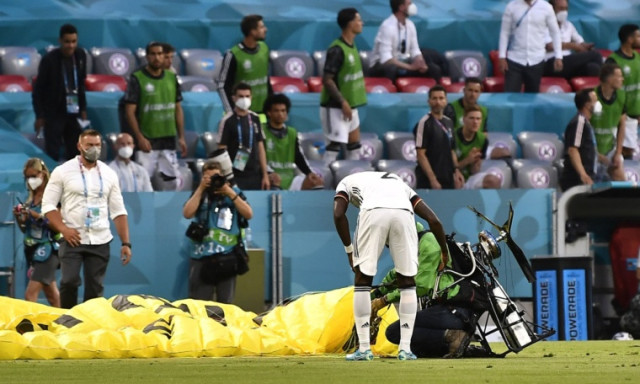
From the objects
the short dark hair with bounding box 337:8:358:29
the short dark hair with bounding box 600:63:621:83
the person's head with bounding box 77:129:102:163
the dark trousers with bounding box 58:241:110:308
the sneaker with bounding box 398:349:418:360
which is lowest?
the sneaker with bounding box 398:349:418:360

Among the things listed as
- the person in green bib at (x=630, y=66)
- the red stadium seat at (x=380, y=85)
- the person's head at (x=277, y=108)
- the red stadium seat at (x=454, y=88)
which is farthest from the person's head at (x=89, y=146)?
the red stadium seat at (x=454, y=88)

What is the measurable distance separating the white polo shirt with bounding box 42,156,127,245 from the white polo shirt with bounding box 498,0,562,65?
29.2ft

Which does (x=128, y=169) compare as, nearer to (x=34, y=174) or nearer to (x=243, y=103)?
Answer: (x=243, y=103)

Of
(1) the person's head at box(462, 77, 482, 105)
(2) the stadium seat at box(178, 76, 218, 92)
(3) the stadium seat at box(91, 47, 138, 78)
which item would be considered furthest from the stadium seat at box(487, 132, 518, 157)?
(3) the stadium seat at box(91, 47, 138, 78)

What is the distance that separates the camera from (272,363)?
11.6 meters

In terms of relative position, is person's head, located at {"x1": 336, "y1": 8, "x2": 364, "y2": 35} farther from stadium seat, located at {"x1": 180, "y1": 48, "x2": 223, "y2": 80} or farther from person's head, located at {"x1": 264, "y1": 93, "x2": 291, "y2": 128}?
stadium seat, located at {"x1": 180, "y1": 48, "x2": 223, "y2": 80}

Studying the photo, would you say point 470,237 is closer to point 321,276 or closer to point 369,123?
point 321,276

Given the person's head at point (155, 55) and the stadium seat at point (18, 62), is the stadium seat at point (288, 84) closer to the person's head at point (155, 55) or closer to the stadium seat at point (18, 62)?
the stadium seat at point (18, 62)

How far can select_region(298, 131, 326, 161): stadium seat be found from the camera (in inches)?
810

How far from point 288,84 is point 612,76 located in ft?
16.2

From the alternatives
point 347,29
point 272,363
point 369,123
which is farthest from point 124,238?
point 369,123

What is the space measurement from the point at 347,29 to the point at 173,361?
861 cm

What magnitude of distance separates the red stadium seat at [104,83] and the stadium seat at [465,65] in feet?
17.5

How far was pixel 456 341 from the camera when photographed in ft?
41.0
